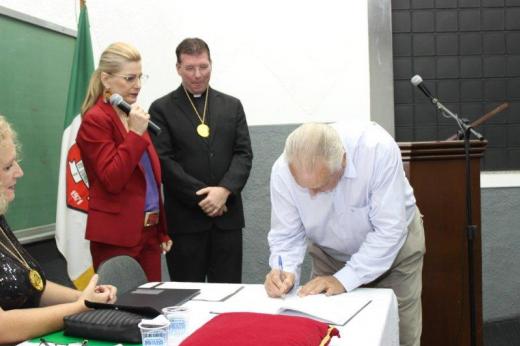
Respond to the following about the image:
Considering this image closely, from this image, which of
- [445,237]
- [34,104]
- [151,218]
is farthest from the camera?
[34,104]

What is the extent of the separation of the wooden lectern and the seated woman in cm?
154

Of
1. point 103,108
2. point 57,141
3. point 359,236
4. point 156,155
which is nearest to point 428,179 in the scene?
point 359,236

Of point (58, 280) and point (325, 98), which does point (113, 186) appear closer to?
point (58, 280)

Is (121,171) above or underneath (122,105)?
underneath

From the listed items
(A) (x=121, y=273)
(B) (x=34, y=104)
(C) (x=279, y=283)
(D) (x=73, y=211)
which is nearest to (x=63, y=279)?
(D) (x=73, y=211)

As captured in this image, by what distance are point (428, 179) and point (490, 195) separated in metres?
1.58

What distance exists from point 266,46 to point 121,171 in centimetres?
187

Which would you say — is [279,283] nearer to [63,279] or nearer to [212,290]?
[212,290]

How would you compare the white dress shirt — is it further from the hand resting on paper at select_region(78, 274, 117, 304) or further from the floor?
the floor

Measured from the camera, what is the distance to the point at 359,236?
2.21m

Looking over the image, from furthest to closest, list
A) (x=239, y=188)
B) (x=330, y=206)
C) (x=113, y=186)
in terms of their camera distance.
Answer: (x=239, y=188), (x=113, y=186), (x=330, y=206)

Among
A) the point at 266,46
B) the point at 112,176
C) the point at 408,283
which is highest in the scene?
the point at 266,46

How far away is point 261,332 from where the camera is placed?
136 cm

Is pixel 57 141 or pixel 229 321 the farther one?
pixel 57 141
